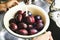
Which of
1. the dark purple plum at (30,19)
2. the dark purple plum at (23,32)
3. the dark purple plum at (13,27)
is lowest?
the dark purple plum at (23,32)

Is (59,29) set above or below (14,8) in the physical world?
below

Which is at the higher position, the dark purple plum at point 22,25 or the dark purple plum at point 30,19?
→ the dark purple plum at point 30,19

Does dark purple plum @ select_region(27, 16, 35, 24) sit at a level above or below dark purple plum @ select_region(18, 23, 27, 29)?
above

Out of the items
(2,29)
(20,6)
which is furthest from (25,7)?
(2,29)

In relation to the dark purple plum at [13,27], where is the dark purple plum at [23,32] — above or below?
below

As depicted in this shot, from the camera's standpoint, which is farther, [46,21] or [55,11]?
[55,11]

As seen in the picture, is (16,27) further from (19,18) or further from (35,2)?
(35,2)

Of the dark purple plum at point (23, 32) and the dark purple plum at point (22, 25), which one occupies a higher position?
the dark purple plum at point (22, 25)
